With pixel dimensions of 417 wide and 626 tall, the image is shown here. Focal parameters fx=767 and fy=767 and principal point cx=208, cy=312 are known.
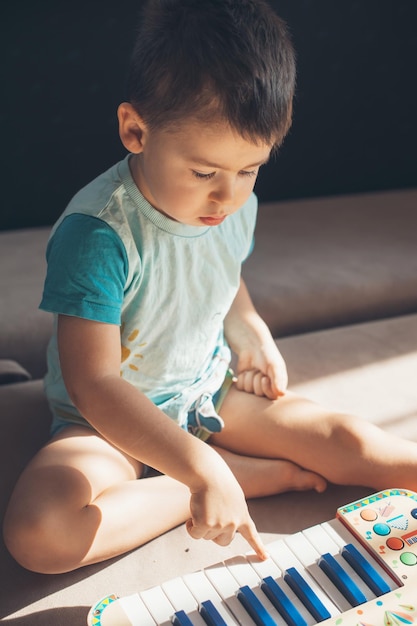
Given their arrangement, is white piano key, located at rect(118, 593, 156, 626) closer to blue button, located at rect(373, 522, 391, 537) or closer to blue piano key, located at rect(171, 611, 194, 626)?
blue piano key, located at rect(171, 611, 194, 626)

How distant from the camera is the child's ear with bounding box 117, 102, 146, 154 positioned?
37.4 inches

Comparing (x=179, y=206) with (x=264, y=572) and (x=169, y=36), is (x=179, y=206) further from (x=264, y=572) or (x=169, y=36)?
(x=264, y=572)

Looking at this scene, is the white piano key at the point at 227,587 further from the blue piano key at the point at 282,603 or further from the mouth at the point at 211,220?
the mouth at the point at 211,220

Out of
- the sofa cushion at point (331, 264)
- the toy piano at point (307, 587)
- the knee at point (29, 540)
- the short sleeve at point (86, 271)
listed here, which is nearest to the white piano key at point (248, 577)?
the toy piano at point (307, 587)

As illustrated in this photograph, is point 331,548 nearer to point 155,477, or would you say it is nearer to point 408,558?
point 408,558

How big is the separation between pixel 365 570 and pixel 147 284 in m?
0.46

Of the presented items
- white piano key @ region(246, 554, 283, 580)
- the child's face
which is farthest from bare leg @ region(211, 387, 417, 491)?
the child's face

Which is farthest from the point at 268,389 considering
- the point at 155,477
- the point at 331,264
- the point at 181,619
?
the point at 331,264

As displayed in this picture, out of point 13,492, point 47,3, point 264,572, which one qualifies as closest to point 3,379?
point 13,492

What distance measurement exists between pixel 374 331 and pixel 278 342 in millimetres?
196

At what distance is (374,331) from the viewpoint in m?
1.48

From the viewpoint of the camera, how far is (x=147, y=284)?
3.46ft

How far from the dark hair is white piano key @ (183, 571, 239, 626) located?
0.51m

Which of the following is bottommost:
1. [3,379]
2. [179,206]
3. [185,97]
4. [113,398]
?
[3,379]
